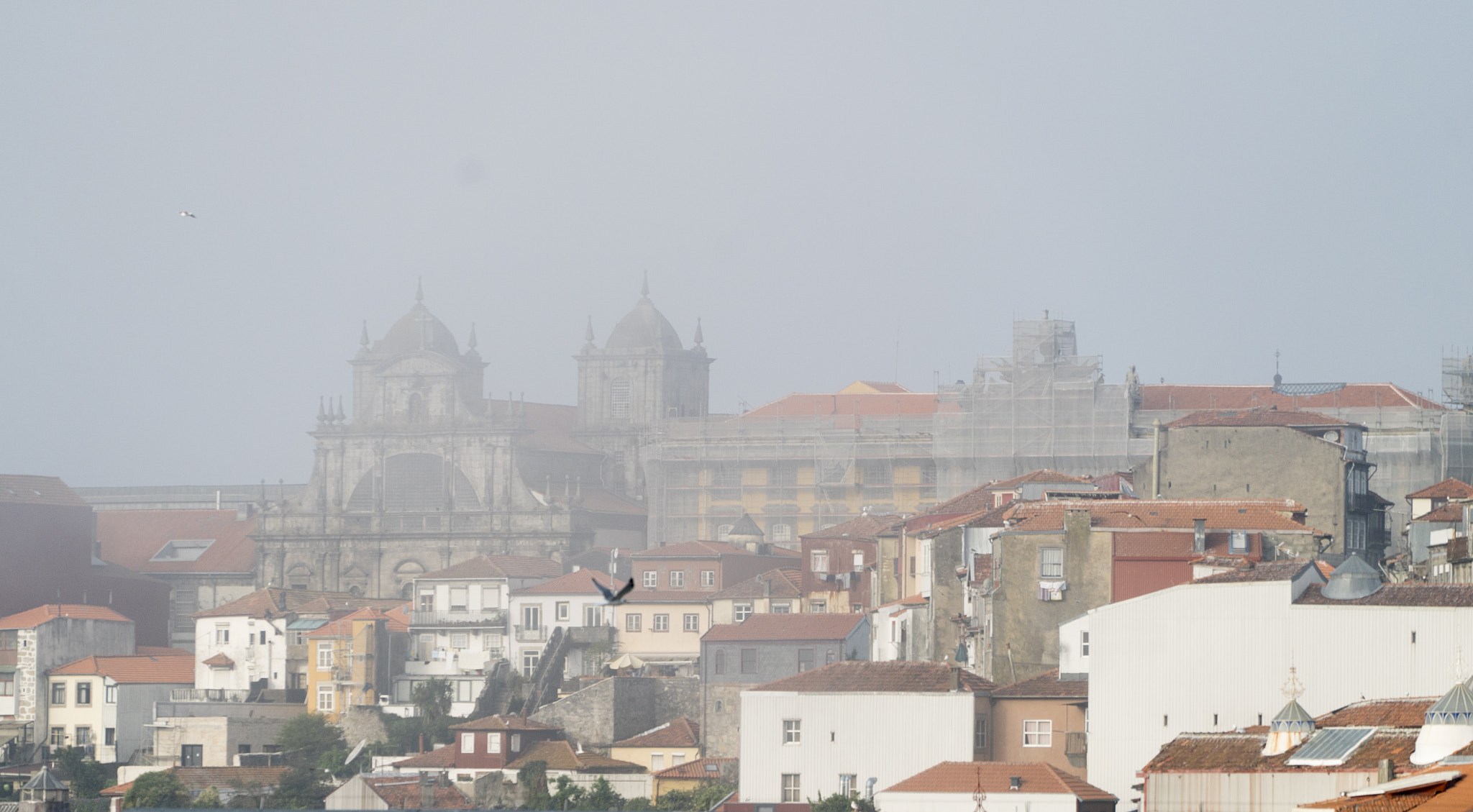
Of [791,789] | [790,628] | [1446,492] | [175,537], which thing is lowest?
[791,789]

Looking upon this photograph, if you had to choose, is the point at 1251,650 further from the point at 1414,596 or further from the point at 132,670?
the point at 132,670

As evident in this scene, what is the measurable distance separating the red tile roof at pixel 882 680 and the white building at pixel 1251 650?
4.16 m

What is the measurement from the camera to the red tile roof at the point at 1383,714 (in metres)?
38.9

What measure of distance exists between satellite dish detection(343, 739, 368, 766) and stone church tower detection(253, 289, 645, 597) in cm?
2879

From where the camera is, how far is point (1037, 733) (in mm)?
49281

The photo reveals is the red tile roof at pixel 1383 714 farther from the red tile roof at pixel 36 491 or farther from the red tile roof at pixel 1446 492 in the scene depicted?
the red tile roof at pixel 36 491

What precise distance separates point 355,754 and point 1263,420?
28.0 metres

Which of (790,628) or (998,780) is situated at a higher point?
(790,628)

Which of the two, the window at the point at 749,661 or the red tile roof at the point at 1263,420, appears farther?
the window at the point at 749,661

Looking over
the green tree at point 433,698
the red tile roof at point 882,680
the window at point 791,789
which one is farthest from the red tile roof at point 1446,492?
the green tree at point 433,698

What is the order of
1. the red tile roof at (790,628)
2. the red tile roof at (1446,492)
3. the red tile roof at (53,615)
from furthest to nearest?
the red tile roof at (53,615) < the red tile roof at (790,628) < the red tile roof at (1446,492)

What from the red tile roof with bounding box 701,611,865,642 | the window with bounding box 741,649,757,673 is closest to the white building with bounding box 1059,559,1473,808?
the red tile roof with bounding box 701,611,865,642

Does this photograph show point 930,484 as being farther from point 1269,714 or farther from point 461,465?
point 1269,714

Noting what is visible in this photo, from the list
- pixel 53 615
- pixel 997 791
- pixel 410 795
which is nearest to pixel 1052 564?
pixel 997 791
